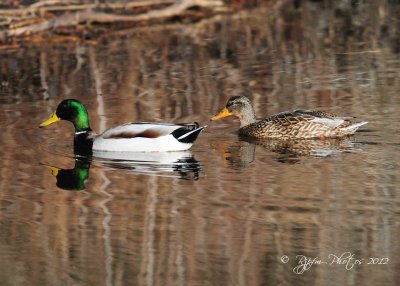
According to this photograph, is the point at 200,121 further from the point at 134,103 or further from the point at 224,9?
the point at 224,9

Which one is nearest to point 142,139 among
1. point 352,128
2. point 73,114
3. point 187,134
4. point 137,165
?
A: point 187,134

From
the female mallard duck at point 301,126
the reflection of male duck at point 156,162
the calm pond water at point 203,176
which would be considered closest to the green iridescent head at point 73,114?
the calm pond water at point 203,176

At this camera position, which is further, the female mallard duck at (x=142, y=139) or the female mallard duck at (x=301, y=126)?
the female mallard duck at (x=301, y=126)

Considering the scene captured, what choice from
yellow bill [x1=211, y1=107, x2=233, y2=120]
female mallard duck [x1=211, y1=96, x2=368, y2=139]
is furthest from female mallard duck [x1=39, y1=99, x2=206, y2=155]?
yellow bill [x1=211, y1=107, x2=233, y2=120]

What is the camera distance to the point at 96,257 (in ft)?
28.4

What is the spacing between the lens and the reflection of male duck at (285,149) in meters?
12.1

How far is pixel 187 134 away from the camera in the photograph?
1243 cm

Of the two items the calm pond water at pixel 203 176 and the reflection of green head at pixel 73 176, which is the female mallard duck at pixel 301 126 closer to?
the calm pond water at pixel 203 176

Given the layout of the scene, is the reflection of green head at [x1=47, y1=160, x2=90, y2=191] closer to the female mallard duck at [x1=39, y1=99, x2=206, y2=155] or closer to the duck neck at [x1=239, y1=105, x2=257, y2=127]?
the female mallard duck at [x1=39, y1=99, x2=206, y2=155]

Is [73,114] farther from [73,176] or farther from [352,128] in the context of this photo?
[352,128]

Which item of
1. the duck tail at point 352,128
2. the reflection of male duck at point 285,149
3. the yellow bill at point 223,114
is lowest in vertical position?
the reflection of male duck at point 285,149

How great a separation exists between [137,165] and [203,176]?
972mm

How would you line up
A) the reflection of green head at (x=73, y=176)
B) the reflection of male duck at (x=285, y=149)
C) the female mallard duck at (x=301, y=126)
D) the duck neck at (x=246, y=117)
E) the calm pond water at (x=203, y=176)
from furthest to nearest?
the duck neck at (x=246, y=117) < the female mallard duck at (x=301, y=126) < the reflection of male duck at (x=285, y=149) < the reflection of green head at (x=73, y=176) < the calm pond water at (x=203, y=176)

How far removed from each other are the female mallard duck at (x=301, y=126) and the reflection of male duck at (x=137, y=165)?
127 centimetres
